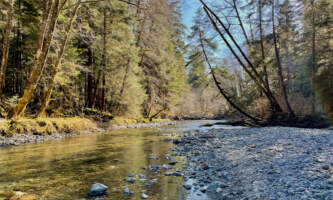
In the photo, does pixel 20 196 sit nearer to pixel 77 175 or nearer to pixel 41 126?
pixel 77 175

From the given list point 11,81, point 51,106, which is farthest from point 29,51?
point 51,106

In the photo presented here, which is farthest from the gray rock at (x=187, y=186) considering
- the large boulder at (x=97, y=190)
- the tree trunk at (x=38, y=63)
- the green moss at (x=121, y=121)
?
the green moss at (x=121, y=121)

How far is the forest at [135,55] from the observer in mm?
8719

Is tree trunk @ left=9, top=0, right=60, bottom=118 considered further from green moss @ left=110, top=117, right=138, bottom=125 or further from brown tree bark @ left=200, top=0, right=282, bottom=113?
green moss @ left=110, top=117, right=138, bottom=125

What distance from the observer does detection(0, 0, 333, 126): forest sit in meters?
8.72

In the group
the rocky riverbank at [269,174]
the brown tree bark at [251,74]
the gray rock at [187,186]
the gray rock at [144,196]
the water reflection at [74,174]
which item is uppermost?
the brown tree bark at [251,74]

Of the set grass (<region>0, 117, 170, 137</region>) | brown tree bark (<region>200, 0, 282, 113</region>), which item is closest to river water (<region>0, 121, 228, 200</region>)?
grass (<region>0, 117, 170, 137</region>)

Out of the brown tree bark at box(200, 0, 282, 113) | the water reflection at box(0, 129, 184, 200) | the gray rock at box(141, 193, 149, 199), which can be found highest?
the brown tree bark at box(200, 0, 282, 113)

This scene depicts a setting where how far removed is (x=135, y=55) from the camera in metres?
16.6

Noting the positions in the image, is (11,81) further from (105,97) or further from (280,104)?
(280,104)

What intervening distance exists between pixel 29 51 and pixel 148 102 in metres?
13.1

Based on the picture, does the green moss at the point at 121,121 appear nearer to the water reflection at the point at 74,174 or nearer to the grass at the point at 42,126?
the grass at the point at 42,126

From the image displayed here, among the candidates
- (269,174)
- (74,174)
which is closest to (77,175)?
(74,174)

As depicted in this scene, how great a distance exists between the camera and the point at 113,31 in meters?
15.8
